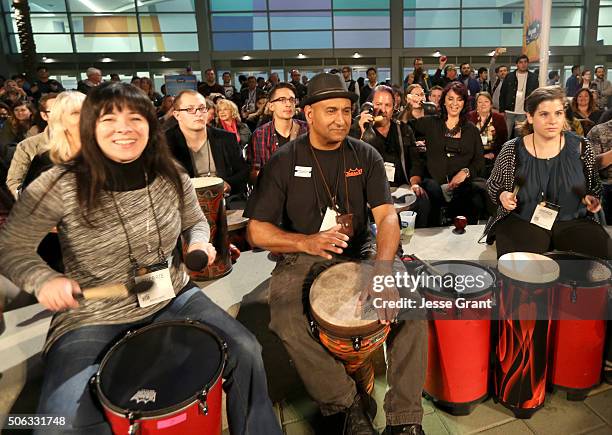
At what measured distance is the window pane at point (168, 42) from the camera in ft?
55.4

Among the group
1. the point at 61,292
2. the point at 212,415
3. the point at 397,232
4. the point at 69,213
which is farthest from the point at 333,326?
the point at 69,213

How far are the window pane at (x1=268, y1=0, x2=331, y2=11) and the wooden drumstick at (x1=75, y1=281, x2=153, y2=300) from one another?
57.2ft

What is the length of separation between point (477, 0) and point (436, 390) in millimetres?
18707

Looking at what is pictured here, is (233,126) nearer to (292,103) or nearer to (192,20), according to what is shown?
(292,103)

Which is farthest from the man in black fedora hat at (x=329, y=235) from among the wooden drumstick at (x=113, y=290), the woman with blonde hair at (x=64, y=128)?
the woman with blonde hair at (x=64, y=128)

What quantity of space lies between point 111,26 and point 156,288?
60.1 ft

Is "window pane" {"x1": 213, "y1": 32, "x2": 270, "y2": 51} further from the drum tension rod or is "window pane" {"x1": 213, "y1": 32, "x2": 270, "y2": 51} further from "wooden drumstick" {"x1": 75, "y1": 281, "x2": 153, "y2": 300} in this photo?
the drum tension rod

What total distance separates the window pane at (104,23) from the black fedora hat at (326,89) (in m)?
17.5

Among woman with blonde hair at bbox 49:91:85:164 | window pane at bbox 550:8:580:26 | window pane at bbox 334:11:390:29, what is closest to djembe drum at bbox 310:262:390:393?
woman with blonde hair at bbox 49:91:85:164

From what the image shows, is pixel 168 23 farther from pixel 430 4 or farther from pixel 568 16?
pixel 568 16

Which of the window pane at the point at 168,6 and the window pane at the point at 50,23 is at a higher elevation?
the window pane at the point at 168,6

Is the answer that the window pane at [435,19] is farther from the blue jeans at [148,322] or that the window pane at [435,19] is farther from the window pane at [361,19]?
the blue jeans at [148,322]

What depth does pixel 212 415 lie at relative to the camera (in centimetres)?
136

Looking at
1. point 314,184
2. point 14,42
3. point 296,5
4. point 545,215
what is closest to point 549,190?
point 545,215
